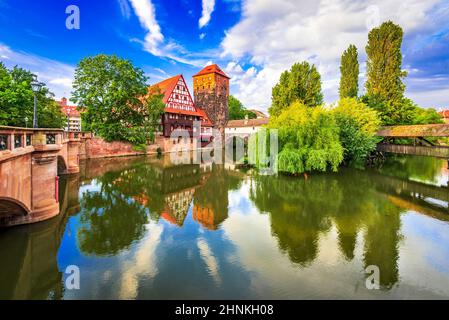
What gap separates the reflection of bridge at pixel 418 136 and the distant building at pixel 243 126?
31.3 meters

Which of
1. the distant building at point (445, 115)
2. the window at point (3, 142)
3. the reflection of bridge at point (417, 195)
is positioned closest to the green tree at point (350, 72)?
the reflection of bridge at point (417, 195)

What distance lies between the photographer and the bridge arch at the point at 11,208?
25.8 feet

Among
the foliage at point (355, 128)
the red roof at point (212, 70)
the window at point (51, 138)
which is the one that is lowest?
the window at point (51, 138)

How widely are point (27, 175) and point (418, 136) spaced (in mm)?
31362

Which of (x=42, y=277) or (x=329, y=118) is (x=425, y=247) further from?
(x=329, y=118)

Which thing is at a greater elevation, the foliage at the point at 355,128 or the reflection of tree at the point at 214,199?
the foliage at the point at 355,128

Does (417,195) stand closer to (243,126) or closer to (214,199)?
(214,199)

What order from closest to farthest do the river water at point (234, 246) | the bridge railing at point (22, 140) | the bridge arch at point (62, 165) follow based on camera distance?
the river water at point (234, 246) → the bridge railing at point (22, 140) → the bridge arch at point (62, 165)

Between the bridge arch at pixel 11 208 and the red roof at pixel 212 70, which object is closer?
the bridge arch at pixel 11 208

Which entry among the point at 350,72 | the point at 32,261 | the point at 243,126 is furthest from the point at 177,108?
the point at 32,261

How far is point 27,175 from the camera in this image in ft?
29.9

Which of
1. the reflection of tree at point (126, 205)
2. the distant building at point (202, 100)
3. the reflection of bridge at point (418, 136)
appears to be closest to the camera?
the reflection of tree at point (126, 205)

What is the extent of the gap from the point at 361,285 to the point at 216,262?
13.3ft

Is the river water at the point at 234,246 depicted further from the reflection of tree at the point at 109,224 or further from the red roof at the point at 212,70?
the red roof at the point at 212,70
